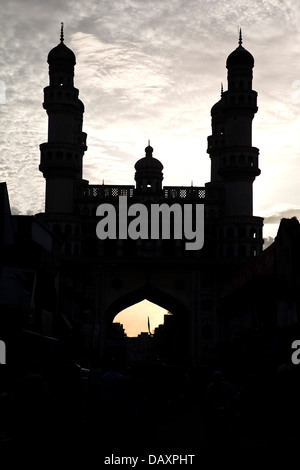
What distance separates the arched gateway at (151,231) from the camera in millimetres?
78500

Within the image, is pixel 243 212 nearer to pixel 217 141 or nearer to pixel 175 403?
pixel 217 141

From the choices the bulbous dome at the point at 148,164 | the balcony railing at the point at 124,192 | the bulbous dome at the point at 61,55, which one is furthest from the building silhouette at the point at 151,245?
the bulbous dome at the point at 148,164

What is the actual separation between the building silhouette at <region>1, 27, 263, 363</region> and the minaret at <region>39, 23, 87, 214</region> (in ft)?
0.28

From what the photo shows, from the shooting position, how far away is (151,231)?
82375 millimetres

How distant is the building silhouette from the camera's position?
78.4 metres

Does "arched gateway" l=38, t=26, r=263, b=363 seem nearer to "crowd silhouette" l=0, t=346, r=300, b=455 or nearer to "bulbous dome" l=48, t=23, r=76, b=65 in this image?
"bulbous dome" l=48, t=23, r=76, b=65

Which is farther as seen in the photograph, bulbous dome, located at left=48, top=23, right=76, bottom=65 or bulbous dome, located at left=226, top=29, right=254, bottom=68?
bulbous dome, located at left=48, top=23, right=76, bottom=65

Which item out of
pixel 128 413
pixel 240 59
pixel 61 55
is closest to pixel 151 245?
pixel 240 59

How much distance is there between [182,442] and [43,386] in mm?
9049

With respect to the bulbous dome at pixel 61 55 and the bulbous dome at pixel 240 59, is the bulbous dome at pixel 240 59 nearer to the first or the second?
the bulbous dome at pixel 240 59

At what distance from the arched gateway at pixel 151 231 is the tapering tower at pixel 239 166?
0.09 meters

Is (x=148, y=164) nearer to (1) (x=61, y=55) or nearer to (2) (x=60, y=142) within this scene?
(2) (x=60, y=142)

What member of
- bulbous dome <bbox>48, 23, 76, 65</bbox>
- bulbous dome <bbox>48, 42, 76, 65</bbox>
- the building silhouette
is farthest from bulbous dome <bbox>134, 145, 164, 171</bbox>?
bulbous dome <bbox>48, 42, 76, 65</bbox>

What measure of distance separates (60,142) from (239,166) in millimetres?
15276
